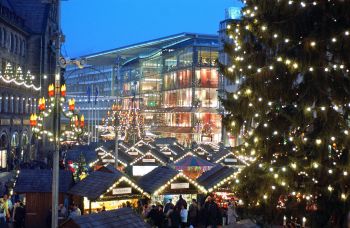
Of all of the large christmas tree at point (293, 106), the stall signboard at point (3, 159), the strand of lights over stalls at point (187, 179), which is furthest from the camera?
the stall signboard at point (3, 159)

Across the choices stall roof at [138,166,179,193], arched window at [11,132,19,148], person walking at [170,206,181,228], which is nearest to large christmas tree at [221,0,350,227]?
person walking at [170,206,181,228]

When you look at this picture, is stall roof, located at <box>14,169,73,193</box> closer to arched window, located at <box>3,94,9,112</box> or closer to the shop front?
the shop front

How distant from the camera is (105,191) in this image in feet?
71.7

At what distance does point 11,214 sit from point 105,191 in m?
4.30

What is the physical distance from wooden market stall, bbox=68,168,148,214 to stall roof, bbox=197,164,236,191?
3496 millimetres

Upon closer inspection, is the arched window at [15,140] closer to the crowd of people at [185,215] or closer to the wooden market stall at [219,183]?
the wooden market stall at [219,183]

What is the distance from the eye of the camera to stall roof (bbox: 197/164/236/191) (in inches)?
1005

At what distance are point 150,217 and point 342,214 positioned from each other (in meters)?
8.97

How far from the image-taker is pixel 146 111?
4336 inches

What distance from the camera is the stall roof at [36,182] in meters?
23.5

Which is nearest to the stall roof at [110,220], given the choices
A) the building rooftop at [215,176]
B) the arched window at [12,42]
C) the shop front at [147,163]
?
the building rooftop at [215,176]

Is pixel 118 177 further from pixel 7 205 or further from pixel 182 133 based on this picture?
pixel 182 133

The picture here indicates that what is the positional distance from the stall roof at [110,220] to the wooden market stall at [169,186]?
8.90 m

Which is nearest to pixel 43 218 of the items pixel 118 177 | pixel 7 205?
pixel 7 205
